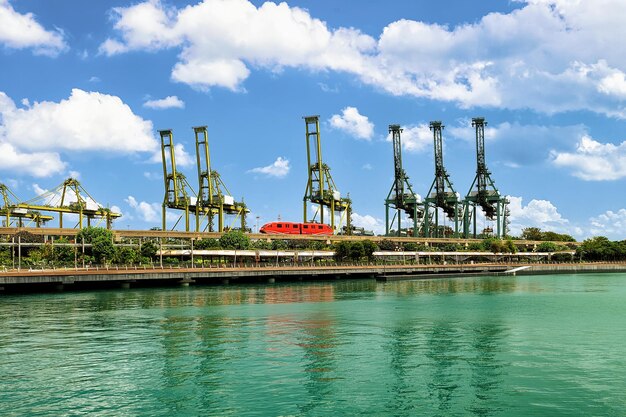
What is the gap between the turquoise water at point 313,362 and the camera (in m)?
19.2

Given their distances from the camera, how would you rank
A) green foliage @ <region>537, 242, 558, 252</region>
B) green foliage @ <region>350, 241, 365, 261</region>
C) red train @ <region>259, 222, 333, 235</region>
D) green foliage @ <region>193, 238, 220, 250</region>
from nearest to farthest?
1. green foliage @ <region>193, 238, 220, 250</region>
2. green foliage @ <region>350, 241, 365, 261</region>
3. red train @ <region>259, 222, 333, 235</region>
4. green foliage @ <region>537, 242, 558, 252</region>

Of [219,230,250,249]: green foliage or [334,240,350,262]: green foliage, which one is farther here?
[334,240,350,262]: green foliage

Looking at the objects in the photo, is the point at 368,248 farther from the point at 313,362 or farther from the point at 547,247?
the point at 313,362

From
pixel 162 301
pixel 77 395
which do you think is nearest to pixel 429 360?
pixel 77 395

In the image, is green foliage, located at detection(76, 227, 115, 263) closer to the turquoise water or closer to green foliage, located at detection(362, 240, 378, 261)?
the turquoise water

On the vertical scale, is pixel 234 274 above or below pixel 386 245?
below

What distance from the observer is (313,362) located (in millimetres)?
25125

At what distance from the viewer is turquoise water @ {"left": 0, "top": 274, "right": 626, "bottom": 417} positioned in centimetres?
1917

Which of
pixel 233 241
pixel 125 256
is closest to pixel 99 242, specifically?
pixel 125 256

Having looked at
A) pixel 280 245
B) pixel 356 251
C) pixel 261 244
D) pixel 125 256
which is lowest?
pixel 356 251

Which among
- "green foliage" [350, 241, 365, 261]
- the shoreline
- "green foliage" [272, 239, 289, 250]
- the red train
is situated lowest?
the shoreline

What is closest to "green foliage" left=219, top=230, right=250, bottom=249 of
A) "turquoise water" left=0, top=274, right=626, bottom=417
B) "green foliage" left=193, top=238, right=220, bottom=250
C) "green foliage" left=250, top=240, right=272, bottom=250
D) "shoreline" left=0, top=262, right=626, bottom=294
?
"green foliage" left=193, top=238, right=220, bottom=250

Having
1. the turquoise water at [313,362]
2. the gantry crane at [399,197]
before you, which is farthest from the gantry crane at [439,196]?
the turquoise water at [313,362]

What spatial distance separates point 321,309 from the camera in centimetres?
4725
